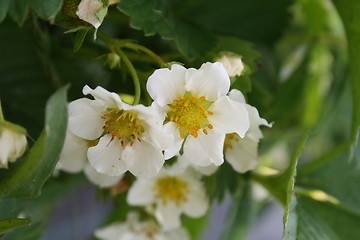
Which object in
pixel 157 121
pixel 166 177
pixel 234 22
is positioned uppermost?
pixel 157 121

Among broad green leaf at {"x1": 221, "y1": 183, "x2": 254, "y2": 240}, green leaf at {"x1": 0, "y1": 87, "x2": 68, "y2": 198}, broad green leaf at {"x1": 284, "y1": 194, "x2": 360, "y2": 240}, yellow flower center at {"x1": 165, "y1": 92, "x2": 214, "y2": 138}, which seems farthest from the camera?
broad green leaf at {"x1": 221, "y1": 183, "x2": 254, "y2": 240}

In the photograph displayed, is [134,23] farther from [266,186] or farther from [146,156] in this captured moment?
[266,186]

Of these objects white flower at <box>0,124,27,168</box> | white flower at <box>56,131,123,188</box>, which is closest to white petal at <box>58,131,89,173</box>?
white flower at <box>56,131,123,188</box>

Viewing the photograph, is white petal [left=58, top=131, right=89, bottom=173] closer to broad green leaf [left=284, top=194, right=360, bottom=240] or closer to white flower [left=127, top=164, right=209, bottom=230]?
white flower [left=127, top=164, right=209, bottom=230]

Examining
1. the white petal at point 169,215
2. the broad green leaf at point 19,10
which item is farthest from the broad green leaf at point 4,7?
the white petal at point 169,215

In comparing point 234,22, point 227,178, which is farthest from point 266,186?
point 234,22

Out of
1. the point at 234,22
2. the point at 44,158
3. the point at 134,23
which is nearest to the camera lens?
the point at 44,158

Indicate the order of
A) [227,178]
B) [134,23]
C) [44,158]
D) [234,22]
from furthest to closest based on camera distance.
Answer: [234,22] → [227,178] → [134,23] → [44,158]
